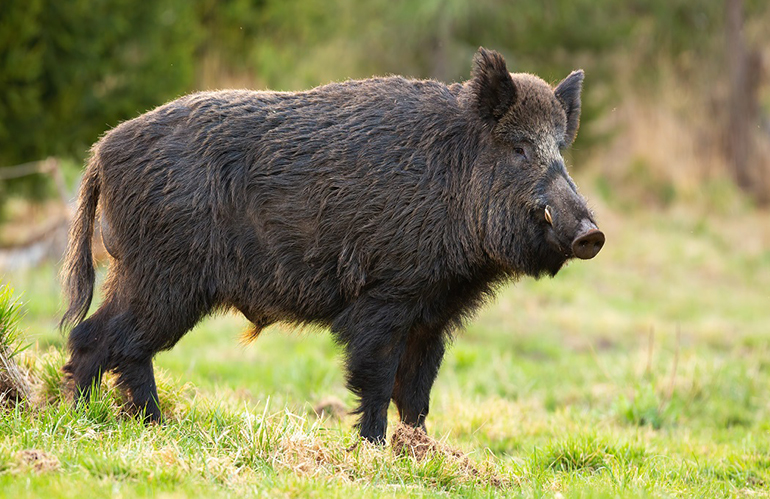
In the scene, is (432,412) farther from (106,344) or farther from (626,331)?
(626,331)

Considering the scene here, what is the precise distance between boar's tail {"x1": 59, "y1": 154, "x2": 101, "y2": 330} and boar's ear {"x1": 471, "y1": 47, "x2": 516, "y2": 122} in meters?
2.37

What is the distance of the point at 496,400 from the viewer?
7445 mm

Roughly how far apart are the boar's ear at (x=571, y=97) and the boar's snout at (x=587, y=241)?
94 centimetres

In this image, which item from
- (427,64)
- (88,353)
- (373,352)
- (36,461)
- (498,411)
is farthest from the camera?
(427,64)

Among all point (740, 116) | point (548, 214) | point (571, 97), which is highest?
point (571, 97)

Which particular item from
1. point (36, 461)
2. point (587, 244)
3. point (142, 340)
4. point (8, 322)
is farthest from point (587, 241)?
point (8, 322)

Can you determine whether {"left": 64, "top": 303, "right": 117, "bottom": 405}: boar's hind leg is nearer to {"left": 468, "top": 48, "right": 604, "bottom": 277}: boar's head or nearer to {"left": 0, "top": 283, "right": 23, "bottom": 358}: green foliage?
{"left": 0, "top": 283, "right": 23, "bottom": 358}: green foliage

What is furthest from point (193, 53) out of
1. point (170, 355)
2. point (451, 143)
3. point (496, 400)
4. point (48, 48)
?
point (451, 143)

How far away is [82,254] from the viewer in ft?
18.4

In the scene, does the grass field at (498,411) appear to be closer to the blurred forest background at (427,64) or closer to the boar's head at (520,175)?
the boar's head at (520,175)

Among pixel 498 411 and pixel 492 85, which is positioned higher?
pixel 492 85

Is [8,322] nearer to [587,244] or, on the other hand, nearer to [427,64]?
[587,244]

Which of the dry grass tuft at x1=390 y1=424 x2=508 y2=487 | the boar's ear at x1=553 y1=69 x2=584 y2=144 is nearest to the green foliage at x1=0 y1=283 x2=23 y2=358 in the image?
the dry grass tuft at x1=390 y1=424 x2=508 y2=487

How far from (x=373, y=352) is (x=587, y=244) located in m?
1.34
